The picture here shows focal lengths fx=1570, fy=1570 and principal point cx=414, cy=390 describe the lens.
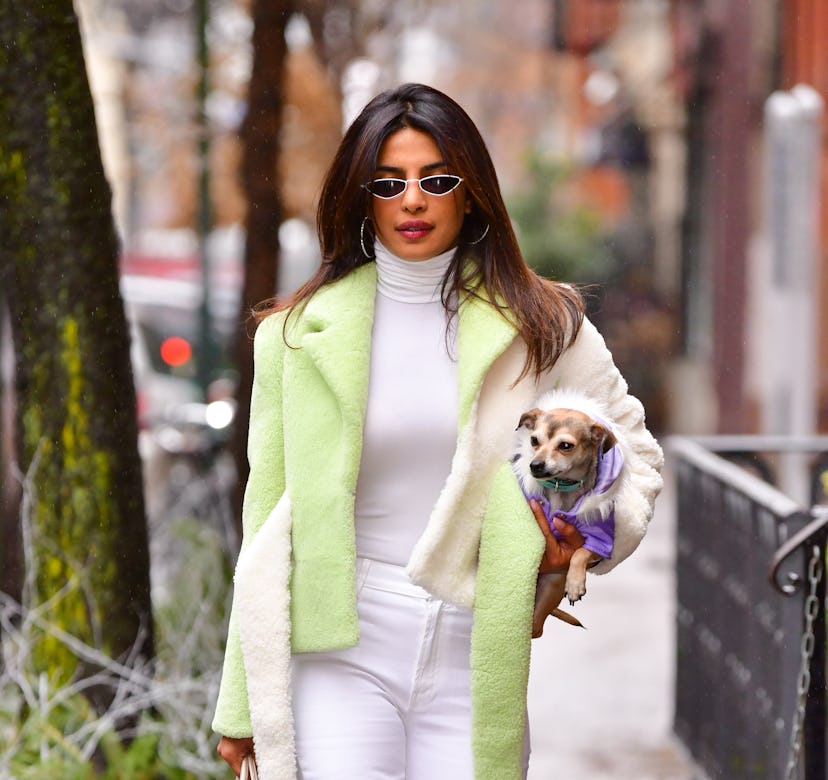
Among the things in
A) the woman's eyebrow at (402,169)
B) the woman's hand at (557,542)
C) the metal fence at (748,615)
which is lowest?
the metal fence at (748,615)

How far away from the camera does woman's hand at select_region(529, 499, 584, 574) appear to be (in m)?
2.74

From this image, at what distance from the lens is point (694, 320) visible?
22.6 metres

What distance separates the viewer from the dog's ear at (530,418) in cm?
271

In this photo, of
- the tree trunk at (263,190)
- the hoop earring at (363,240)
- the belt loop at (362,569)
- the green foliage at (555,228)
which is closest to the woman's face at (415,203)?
the hoop earring at (363,240)

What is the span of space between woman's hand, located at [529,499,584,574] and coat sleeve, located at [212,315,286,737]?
0.49 m

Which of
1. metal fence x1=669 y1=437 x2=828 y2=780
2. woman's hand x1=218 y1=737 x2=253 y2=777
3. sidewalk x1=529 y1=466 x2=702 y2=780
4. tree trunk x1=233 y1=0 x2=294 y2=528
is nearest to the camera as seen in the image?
woman's hand x1=218 y1=737 x2=253 y2=777

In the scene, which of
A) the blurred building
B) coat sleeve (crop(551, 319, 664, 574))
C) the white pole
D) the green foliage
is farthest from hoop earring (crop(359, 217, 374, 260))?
the green foliage

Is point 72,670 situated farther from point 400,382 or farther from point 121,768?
point 400,382

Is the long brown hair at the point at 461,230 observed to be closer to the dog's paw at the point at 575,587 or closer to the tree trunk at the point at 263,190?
the dog's paw at the point at 575,587

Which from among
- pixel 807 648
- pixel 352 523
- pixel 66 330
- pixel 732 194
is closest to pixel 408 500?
pixel 352 523

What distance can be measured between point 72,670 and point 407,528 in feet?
7.87

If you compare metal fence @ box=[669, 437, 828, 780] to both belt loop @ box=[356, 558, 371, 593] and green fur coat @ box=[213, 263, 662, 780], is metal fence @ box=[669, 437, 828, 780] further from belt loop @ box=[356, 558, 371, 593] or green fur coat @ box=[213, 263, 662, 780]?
belt loop @ box=[356, 558, 371, 593]

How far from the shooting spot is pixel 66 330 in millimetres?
4762

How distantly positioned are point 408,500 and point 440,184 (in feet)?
1.87
